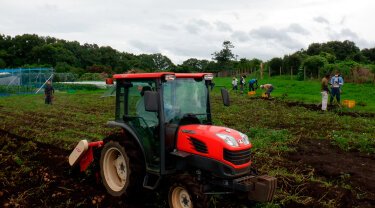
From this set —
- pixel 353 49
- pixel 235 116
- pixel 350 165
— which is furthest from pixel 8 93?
pixel 353 49

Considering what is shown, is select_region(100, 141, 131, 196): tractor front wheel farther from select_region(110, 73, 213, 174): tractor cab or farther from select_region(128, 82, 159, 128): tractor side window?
select_region(128, 82, 159, 128): tractor side window

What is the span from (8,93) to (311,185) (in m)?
32.4

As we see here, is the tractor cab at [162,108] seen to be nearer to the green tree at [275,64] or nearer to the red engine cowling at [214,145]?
the red engine cowling at [214,145]

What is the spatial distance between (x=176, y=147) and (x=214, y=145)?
692 mm

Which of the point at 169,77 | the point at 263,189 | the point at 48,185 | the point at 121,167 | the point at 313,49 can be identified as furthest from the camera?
the point at 313,49

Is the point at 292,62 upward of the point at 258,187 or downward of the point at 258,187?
upward

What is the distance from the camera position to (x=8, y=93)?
A: 31641 millimetres

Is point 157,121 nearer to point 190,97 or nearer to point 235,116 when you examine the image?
point 190,97

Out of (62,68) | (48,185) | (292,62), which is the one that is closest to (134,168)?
(48,185)

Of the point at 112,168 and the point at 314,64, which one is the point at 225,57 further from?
the point at 112,168

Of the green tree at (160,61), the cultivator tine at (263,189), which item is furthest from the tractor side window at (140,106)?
the green tree at (160,61)

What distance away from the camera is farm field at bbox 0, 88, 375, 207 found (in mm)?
5406

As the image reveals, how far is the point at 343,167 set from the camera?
7.34 metres

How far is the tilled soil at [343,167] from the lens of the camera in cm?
561
